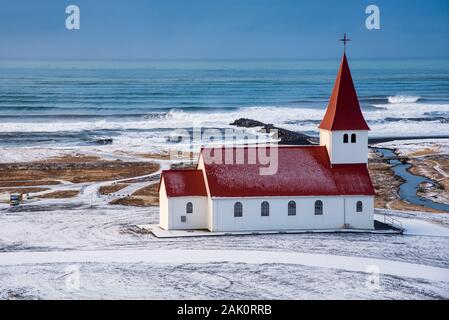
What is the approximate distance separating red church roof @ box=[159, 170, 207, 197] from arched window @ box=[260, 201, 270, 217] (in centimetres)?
252

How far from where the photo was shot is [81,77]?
17000 cm

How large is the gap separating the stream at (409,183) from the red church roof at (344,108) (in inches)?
301

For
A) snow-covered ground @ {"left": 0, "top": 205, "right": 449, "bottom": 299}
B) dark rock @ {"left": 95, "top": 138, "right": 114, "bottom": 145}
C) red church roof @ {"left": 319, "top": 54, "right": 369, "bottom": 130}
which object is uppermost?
red church roof @ {"left": 319, "top": 54, "right": 369, "bottom": 130}

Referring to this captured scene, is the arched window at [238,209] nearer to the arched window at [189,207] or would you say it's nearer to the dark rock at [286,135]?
the arched window at [189,207]

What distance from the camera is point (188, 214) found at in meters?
45.7

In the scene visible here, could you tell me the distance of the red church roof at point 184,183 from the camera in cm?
4556

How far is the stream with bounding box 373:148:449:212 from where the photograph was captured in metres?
53.4

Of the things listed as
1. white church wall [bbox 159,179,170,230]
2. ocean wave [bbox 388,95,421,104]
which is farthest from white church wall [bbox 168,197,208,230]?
ocean wave [bbox 388,95,421,104]

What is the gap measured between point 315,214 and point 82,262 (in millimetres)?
11276

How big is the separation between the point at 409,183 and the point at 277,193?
16.6m

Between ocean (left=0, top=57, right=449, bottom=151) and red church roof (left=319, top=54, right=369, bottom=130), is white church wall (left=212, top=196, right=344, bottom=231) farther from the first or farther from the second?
ocean (left=0, top=57, right=449, bottom=151)

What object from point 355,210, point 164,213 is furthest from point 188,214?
point 355,210

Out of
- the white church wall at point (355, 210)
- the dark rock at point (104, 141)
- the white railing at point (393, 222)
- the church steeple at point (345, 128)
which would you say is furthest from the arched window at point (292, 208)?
the dark rock at point (104, 141)

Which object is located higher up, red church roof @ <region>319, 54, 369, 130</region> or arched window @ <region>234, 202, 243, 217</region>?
red church roof @ <region>319, 54, 369, 130</region>
